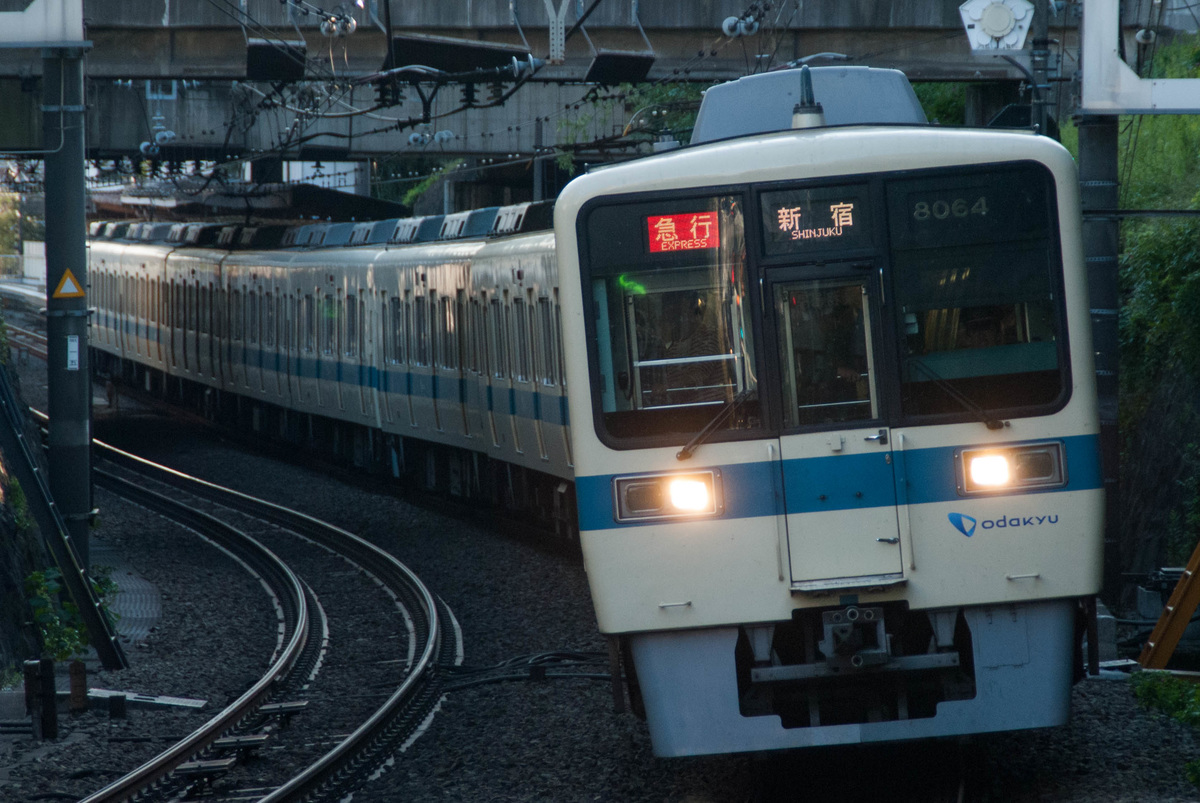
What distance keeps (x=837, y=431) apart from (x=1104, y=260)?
455cm

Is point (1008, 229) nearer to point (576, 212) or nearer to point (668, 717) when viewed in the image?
point (576, 212)

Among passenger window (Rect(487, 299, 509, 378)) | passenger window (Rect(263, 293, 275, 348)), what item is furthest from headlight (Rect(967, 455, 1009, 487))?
passenger window (Rect(263, 293, 275, 348))

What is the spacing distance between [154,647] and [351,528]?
5942 millimetres

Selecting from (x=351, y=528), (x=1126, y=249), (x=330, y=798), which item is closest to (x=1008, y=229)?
(x=330, y=798)

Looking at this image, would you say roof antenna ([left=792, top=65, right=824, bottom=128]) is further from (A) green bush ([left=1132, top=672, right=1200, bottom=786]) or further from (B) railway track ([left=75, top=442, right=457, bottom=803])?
(B) railway track ([left=75, top=442, right=457, bottom=803])

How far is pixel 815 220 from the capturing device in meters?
6.05

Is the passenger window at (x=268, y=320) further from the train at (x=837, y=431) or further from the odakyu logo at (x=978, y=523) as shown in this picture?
the odakyu logo at (x=978, y=523)

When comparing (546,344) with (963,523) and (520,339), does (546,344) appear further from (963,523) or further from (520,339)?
(963,523)

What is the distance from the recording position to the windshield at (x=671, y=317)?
6.04 meters

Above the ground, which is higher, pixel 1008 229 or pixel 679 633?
pixel 1008 229

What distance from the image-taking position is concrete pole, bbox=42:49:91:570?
1159 centimetres

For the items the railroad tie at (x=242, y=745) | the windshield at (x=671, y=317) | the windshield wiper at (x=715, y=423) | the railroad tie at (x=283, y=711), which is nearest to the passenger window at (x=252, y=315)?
the railroad tie at (x=283, y=711)

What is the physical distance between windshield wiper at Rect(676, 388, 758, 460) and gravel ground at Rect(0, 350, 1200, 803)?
57.0 inches

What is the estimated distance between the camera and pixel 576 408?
6.13 m
